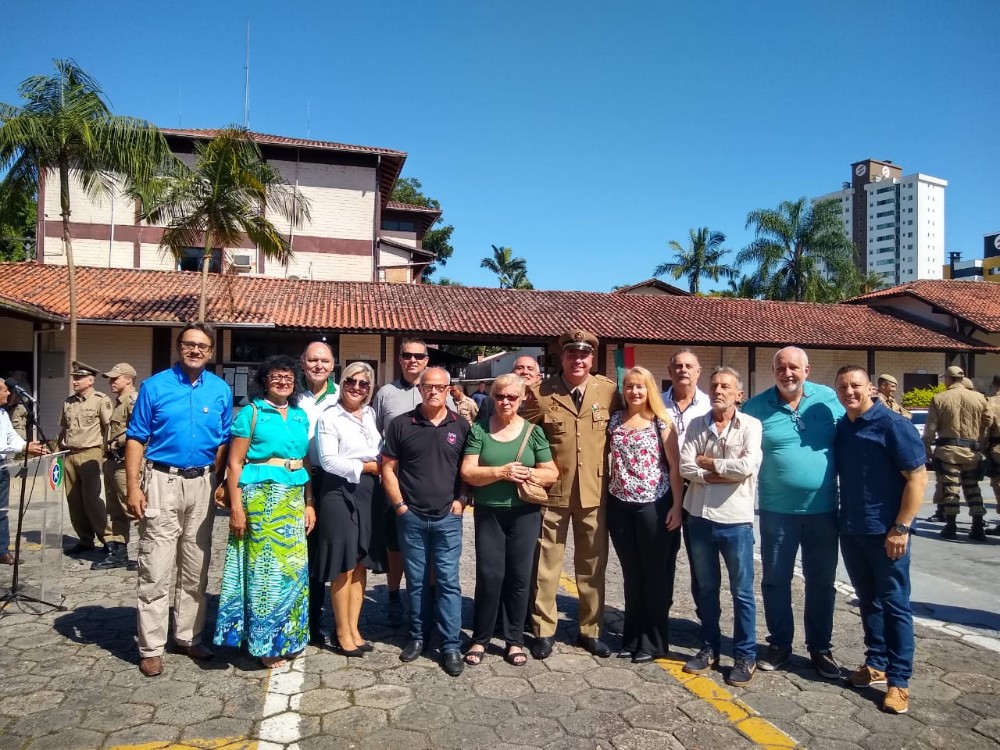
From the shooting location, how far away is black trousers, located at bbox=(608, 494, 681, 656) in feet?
12.6

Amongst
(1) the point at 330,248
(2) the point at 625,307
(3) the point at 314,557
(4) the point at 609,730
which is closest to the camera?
(4) the point at 609,730

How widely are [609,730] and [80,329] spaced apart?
1662 centimetres

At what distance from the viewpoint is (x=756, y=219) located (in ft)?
101

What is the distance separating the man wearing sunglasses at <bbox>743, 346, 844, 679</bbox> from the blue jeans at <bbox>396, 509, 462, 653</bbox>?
5.54ft

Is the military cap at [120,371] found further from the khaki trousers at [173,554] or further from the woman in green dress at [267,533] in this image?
the woman in green dress at [267,533]

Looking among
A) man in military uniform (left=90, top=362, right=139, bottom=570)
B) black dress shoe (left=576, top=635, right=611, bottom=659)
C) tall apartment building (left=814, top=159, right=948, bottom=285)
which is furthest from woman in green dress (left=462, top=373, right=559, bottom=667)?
tall apartment building (left=814, top=159, right=948, bottom=285)

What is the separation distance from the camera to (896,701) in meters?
3.24

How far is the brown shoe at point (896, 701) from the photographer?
3.22m

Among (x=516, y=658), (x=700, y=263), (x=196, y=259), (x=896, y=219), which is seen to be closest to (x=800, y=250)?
(x=700, y=263)

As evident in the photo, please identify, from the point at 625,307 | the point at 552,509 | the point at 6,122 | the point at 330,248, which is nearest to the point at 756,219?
the point at 625,307

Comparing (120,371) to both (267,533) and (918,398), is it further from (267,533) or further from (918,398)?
(918,398)

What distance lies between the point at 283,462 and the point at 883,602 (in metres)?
3.21

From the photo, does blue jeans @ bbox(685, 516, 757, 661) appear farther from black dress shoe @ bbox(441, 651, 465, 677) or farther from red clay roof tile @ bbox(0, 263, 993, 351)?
red clay roof tile @ bbox(0, 263, 993, 351)

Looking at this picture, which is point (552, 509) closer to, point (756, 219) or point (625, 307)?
point (625, 307)
